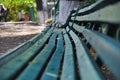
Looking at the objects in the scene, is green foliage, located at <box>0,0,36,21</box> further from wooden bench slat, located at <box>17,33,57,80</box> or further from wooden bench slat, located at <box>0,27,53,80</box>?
wooden bench slat, located at <box>0,27,53,80</box>

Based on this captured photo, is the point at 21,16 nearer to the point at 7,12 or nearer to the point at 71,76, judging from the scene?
the point at 7,12

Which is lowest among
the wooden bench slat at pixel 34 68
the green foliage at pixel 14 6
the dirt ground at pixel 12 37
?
the green foliage at pixel 14 6

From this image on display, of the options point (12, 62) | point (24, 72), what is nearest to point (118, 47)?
point (24, 72)

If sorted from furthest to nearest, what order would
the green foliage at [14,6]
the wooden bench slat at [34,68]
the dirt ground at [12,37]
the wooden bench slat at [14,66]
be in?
1. the green foliage at [14,6]
2. the dirt ground at [12,37]
3. the wooden bench slat at [34,68]
4. the wooden bench slat at [14,66]

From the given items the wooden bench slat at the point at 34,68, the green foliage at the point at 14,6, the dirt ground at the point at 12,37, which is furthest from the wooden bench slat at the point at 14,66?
the green foliage at the point at 14,6

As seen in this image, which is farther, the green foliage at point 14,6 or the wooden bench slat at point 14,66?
the green foliage at point 14,6

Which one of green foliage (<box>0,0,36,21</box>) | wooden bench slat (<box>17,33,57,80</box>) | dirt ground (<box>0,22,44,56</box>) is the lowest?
green foliage (<box>0,0,36,21</box>)

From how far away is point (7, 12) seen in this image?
124ft

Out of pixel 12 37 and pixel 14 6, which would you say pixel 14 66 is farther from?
pixel 14 6

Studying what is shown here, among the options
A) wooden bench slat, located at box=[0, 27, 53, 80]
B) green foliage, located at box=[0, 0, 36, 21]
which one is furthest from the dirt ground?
green foliage, located at box=[0, 0, 36, 21]

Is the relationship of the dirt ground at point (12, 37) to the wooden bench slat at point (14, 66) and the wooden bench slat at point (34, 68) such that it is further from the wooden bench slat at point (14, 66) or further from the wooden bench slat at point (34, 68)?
the wooden bench slat at point (14, 66)

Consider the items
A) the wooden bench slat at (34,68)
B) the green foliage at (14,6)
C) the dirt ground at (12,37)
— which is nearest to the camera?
the wooden bench slat at (34,68)

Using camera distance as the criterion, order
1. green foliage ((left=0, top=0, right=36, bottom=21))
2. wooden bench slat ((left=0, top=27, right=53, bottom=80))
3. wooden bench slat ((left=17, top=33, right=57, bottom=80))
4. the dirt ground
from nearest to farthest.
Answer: wooden bench slat ((left=0, top=27, right=53, bottom=80)), wooden bench slat ((left=17, top=33, right=57, bottom=80)), the dirt ground, green foliage ((left=0, top=0, right=36, bottom=21))

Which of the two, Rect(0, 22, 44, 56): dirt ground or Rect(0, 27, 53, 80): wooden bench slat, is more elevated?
Rect(0, 27, 53, 80): wooden bench slat
